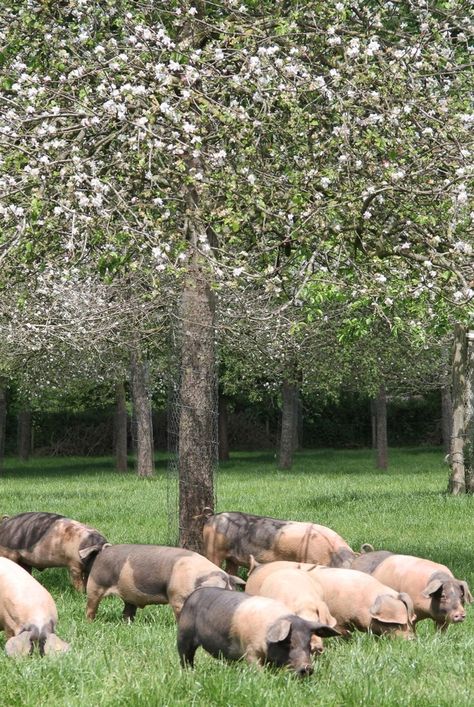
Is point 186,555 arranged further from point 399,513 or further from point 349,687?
point 399,513

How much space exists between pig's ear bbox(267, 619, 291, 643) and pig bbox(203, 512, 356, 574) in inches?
176

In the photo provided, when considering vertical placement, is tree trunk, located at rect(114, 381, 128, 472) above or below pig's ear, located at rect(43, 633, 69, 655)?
above

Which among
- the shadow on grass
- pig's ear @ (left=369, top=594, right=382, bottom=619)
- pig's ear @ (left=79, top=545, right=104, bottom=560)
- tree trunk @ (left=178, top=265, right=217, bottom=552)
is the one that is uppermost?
tree trunk @ (left=178, top=265, right=217, bottom=552)

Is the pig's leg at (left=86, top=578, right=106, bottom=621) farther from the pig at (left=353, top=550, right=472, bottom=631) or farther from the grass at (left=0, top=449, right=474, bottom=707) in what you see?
the pig at (left=353, top=550, right=472, bottom=631)

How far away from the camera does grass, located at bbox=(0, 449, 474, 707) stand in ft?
21.2

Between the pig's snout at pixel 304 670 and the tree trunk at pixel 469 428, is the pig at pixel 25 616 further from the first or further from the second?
the tree trunk at pixel 469 428

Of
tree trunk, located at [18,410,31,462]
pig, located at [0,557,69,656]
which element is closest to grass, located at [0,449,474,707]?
pig, located at [0,557,69,656]

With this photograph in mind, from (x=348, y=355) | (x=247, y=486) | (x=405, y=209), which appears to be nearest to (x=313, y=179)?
(x=405, y=209)

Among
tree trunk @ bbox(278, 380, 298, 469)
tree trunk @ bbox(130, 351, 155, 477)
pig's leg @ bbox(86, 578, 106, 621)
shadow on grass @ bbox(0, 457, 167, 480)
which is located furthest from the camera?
shadow on grass @ bbox(0, 457, 167, 480)

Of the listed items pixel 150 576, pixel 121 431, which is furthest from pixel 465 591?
pixel 121 431

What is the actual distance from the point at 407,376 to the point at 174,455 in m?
19.7

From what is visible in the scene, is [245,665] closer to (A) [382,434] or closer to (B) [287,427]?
(A) [382,434]

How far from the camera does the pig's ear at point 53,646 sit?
25.3ft

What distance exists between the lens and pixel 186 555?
32.2ft
